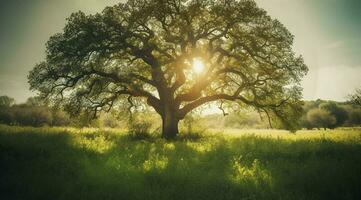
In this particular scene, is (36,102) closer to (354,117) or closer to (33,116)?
(33,116)

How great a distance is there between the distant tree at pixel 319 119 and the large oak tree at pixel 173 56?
56.4 metres

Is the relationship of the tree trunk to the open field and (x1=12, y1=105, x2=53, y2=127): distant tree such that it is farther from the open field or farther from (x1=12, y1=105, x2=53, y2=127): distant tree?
(x1=12, y1=105, x2=53, y2=127): distant tree

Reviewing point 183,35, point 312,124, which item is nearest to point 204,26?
point 183,35

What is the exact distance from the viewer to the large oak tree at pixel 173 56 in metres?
23.1

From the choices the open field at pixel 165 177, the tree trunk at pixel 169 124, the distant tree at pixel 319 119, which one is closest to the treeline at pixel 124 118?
the distant tree at pixel 319 119

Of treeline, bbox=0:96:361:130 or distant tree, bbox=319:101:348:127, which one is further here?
distant tree, bbox=319:101:348:127

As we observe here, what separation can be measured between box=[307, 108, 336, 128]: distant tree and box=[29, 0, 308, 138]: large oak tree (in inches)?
2220

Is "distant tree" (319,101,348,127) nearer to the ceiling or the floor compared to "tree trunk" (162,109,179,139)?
nearer to the ceiling

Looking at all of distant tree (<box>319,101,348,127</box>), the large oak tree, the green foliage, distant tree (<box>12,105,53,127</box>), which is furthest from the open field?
distant tree (<box>319,101,348,127</box>)

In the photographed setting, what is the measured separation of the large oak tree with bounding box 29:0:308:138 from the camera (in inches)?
909

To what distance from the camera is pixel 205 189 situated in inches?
403

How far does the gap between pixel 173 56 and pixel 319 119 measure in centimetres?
6114

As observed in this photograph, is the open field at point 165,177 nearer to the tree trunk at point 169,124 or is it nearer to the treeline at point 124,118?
the tree trunk at point 169,124

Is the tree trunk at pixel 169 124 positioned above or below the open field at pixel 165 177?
above
